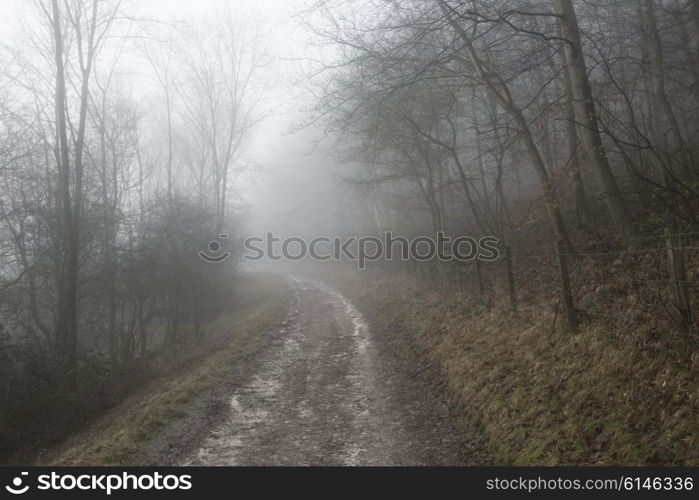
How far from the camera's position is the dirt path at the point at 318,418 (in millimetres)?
6332

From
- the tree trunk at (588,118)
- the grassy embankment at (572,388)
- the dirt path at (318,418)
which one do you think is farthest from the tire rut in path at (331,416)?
the tree trunk at (588,118)

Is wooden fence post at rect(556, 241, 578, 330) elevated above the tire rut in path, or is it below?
above

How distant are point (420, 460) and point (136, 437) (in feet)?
13.4

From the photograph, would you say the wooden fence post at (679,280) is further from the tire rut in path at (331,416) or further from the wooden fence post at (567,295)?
the tire rut in path at (331,416)

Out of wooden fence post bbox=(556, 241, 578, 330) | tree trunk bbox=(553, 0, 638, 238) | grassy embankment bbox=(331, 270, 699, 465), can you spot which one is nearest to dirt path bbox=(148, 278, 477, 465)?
grassy embankment bbox=(331, 270, 699, 465)

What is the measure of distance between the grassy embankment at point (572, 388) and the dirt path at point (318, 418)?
633mm

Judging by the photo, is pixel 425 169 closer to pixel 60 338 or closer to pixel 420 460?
pixel 60 338

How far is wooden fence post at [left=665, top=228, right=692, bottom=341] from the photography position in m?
5.88

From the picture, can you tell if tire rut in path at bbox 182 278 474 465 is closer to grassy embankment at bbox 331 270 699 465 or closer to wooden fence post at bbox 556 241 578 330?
grassy embankment at bbox 331 270 699 465

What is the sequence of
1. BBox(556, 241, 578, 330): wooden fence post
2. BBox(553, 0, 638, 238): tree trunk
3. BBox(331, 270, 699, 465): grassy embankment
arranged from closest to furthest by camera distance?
BBox(331, 270, 699, 465): grassy embankment < BBox(556, 241, 578, 330): wooden fence post < BBox(553, 0, 638, 238): tree trunk

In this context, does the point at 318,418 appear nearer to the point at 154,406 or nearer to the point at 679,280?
the point at 154,406

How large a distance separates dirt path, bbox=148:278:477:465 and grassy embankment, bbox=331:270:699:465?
63cm
